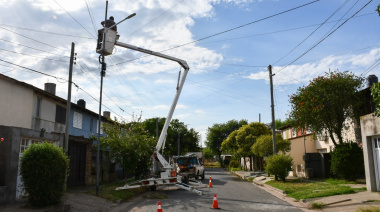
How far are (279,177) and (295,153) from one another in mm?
7952

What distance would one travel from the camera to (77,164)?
770 inches

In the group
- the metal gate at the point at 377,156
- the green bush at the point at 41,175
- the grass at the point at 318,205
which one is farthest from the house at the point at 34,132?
the metal gate at the point at 377,156

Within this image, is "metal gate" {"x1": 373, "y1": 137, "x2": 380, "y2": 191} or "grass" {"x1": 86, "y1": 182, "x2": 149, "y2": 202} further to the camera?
"grass" {"x1": 86, "y1": 182, "x2": 149, "y2": 202}

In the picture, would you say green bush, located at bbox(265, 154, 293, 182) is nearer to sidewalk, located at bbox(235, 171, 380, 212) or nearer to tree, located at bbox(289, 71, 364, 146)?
tree, located at bbox(289, 71, 364, 146)

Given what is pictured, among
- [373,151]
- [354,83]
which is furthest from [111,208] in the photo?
[354,83]

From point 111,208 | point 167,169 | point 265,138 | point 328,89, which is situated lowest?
point 111,208

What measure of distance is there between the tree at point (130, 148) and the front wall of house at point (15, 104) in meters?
4.53

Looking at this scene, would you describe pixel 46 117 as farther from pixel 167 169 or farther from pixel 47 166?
pixel 47 166

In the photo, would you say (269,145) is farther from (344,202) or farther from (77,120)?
(344,202)

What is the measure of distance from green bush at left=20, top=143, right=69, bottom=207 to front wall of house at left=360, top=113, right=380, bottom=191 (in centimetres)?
1308

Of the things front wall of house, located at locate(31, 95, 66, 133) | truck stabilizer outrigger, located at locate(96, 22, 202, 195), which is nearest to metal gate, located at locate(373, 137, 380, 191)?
truck stabilizer outrigger, located at locate(96, 22, 202, 195)

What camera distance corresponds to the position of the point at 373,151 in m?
15.5

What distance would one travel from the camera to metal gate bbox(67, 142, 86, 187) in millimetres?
18719

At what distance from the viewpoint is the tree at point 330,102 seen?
20.0m
